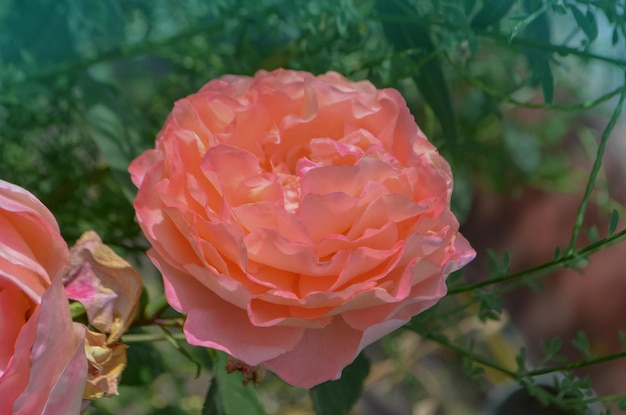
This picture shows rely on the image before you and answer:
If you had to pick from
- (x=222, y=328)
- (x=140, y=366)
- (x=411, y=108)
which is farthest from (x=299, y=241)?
(x=411, y=108)

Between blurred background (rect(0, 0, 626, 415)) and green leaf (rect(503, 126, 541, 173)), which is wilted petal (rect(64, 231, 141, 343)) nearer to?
blurred background (rect(0, 0, 626, 415))

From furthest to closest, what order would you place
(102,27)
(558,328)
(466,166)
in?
(558,328) < (466,166) < (102,27)

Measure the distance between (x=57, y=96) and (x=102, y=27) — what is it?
0.05 m

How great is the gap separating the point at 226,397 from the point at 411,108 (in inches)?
8.8

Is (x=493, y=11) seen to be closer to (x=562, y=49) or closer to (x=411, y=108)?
(x=562, y=49)

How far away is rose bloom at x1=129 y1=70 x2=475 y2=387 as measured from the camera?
161 millimetres

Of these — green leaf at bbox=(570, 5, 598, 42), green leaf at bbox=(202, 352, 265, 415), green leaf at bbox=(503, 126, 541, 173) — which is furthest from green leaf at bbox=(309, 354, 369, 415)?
green leaf at bbox=(503, 126, 541, 173)

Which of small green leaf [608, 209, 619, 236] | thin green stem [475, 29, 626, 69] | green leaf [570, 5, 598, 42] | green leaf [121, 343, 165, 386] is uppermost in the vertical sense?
green leaf [570, 5, 598, 42]

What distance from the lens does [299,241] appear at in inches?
6.5

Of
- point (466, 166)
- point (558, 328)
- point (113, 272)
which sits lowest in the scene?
point (558, 328)

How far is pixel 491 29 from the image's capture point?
23cm

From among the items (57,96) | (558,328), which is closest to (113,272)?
(57,96)

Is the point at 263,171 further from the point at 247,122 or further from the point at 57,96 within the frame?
the point at 57,96

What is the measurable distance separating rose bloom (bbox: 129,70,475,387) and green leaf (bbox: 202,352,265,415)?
0.19 ft
